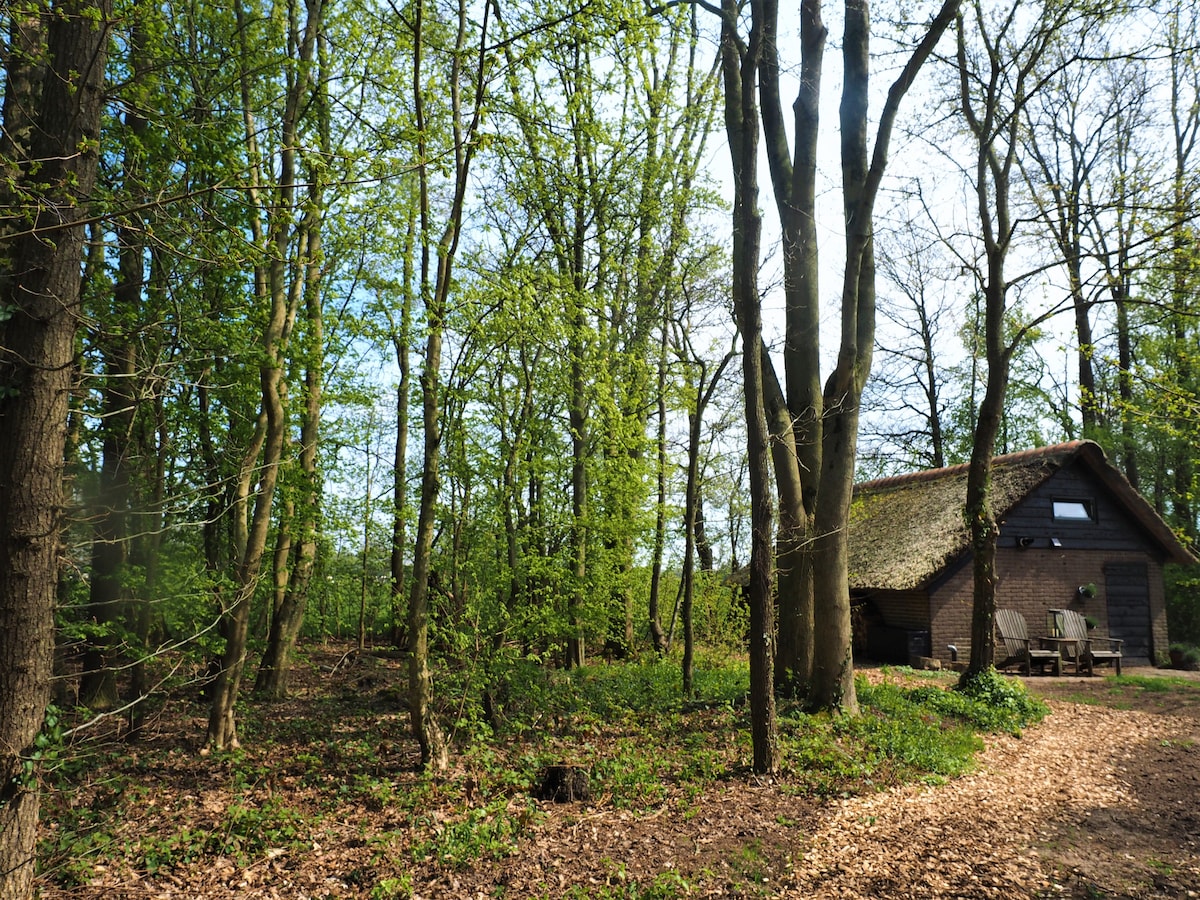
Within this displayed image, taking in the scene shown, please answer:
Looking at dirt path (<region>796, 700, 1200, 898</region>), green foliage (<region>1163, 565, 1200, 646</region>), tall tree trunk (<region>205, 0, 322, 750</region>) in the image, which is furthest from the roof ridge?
tall tree trunk (<region>205, 0, 322, 750</region>)

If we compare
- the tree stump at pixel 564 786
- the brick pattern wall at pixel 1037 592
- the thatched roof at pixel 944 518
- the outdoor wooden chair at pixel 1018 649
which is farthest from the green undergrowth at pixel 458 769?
the thatched roof at pixel 944 518

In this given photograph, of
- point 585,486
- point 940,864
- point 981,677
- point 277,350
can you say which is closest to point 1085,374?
point 981,677

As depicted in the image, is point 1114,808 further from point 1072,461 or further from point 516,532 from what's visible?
point 1072,461

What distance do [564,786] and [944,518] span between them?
14.6 metres

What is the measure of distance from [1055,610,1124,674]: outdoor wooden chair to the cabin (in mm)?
821

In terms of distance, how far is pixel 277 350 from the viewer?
797 centimetres

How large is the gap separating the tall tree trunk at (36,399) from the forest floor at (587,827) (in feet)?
3.28

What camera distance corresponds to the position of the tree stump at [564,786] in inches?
263

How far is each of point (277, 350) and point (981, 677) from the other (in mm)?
10863

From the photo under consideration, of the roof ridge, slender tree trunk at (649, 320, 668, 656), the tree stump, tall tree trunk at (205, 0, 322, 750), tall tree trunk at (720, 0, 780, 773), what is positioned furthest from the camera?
the roof ridge

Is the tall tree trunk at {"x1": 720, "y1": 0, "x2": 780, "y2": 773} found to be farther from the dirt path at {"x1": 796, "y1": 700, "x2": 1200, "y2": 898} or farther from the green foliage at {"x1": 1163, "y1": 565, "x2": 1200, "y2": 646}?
the green foliage at {"x1": 1163, "y1": 565, "x2": 1200, "y2": 646}

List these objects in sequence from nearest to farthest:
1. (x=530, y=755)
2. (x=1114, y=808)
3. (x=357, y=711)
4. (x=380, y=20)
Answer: (x=1114, y=808), (x=530, y=755), (x=380, y=20), (x=357, y=711)

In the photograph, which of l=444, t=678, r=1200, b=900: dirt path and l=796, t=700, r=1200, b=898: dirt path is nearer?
l=444, t=678, r=1200, b=900: dirt path

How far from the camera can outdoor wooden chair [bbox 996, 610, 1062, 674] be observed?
15891mm
